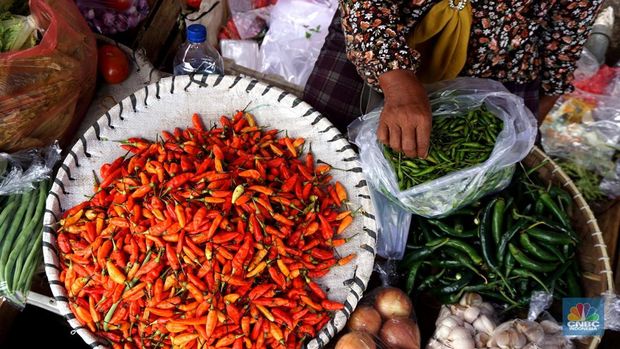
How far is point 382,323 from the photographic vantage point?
1782mm

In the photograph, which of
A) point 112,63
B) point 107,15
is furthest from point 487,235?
point 107,15

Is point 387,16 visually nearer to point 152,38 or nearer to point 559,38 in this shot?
point 559,38

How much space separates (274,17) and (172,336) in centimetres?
196

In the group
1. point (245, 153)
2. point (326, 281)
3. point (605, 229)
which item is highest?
point (245, 153)

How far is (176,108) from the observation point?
1896 millimetres

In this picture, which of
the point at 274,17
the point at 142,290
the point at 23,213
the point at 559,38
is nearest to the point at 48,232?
the point at 23,213

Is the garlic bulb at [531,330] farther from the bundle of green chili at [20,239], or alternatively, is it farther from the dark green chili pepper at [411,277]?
the bundle of green chili at [20,239]

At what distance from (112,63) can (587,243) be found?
2171 millimetres

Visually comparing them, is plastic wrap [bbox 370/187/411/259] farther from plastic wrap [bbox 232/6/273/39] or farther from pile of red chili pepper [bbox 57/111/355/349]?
plastic wrap [bbox 232/6/273/39]

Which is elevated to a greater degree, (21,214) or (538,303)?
(21,214)

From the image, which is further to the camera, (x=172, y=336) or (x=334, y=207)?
(x=334, y=207)

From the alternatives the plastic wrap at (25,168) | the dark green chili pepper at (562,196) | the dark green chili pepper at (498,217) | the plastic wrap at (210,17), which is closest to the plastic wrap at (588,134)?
the dark green chili pepper at (562,196)

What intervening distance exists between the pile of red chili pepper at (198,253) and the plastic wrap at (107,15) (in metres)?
1.08

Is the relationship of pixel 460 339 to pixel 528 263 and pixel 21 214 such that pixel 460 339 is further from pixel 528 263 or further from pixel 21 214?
pixel 21 214
